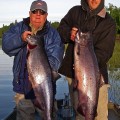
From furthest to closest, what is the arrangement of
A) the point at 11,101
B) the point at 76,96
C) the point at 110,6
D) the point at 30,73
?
1. the point at 110,6
2. the point at 11,101
3. the point at 76,96
4. the point at 30,73

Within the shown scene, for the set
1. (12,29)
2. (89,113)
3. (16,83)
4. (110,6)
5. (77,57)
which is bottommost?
(89,113)

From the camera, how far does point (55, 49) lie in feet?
18.7

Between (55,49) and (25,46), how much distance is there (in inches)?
17.6

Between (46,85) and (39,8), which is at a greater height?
(39,8)

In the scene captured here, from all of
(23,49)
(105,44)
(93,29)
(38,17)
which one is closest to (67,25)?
(93,29)

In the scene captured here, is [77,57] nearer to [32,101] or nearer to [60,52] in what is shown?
[60,52]

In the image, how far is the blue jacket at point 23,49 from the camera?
5613 mm

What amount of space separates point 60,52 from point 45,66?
1.97ft

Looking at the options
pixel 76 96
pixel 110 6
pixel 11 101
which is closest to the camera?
pixel 76 96

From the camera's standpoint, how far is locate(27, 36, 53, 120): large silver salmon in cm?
518

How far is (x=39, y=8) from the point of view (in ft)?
18.1

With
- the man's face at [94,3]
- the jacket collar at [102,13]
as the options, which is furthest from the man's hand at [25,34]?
the jacket collar at [102,13]

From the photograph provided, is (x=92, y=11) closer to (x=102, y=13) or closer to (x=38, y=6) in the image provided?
(x=102, y=13)

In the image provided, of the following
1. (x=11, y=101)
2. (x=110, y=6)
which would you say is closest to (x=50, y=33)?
(x=11, y=101)
